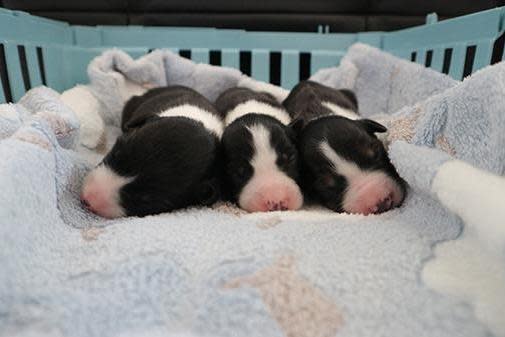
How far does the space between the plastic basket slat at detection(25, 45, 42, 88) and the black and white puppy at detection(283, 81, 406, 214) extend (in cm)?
104

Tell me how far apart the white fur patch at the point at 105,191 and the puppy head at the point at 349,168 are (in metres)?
0.54

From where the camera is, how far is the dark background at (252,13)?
267 centimetres

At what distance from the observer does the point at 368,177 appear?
4.52ft

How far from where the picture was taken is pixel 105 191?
4.05ft

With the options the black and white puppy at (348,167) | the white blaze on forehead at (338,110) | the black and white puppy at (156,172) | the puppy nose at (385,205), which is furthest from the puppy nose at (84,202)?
the white blaze on forehead at (338,110)

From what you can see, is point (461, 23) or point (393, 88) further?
point (393, 88)

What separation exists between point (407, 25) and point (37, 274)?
2.46 meters

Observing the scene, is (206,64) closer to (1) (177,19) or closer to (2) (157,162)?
(1) (177,19)

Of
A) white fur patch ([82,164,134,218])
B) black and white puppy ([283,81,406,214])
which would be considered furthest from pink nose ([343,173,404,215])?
white fur patch ([82,164,134,218])

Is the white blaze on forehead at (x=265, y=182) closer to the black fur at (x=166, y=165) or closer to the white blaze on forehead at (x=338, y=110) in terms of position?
the black fur at (x=166, y=165)

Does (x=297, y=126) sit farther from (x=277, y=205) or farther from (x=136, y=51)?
(x=136, y=51)

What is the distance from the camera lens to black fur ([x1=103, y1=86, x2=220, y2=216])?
126 cm

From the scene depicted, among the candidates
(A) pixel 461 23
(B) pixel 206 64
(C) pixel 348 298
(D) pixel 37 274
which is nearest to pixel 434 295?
(C) pixel 348 298

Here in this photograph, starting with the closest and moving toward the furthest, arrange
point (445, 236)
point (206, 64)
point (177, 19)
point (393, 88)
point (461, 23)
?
point (445, 236), point (461, 23), point (393, 88), point (206, 64), point (177, 19)
